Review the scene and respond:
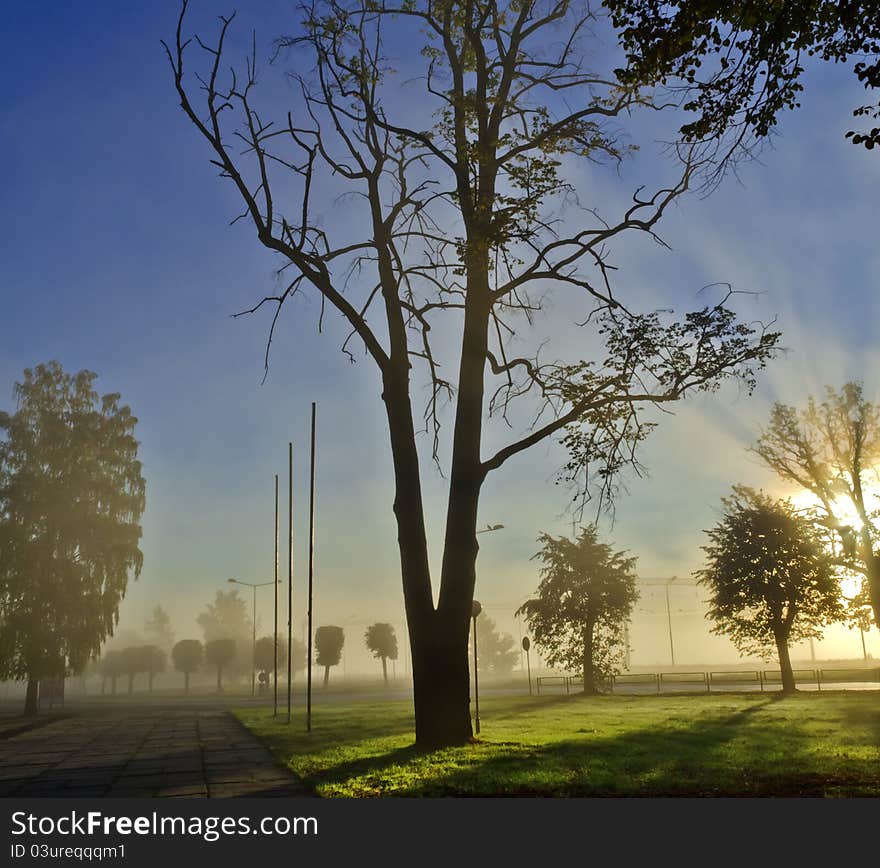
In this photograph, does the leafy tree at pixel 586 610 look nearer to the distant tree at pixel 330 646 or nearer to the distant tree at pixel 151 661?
the distant tree at pixel 330 646

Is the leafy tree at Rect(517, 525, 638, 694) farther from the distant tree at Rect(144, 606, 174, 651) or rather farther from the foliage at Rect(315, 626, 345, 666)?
the distant tree at Rect(144, 606, 174, 651)

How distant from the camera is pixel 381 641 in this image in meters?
86.8

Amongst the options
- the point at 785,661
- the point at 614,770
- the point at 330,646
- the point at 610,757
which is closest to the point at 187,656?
the point at 330,646

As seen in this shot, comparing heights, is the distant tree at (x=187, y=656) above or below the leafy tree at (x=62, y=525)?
below

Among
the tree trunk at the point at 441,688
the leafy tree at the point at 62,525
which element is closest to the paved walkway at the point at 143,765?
the tree trunk at the point at 441,688

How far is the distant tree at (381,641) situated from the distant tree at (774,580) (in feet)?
170

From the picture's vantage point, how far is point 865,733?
1748cm

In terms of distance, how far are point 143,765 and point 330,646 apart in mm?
69018

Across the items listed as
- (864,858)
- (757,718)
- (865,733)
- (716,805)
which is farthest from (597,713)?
(864,858)

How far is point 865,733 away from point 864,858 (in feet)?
39.9

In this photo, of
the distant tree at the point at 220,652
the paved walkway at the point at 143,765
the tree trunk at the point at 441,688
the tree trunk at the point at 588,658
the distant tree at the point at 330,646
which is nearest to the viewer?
the paved walkway at the point at 143,765

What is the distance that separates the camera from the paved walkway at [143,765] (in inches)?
451

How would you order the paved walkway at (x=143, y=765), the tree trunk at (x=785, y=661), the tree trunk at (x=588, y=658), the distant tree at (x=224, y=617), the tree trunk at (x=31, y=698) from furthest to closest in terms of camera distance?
the distant tree at (x=224, y=617) < the tree trunk at (x=588, y=658) < the tree trunk at (x=31, y=698) < the tree trunk at (x=785, y=661) < the paved walkway at (x=143, y=765)

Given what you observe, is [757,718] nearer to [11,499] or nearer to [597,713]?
[597,713]
